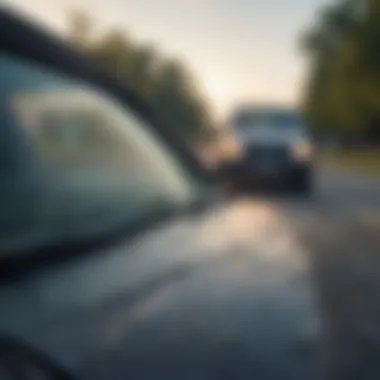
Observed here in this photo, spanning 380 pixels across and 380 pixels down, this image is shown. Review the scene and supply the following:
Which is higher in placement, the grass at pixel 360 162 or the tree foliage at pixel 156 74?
the tree foliage at pixel 156 74

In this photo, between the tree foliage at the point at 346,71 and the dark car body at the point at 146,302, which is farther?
the tree foliage at the point at 346,71

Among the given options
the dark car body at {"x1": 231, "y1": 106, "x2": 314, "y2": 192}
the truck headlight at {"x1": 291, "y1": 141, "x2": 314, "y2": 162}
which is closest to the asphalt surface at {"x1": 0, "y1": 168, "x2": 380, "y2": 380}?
the dark car body at {"x1": 231, "y1": 106, "x2": 314, "y2": 192}

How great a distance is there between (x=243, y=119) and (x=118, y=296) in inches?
676

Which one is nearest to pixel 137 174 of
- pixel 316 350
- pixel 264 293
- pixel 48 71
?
pixel 48 71

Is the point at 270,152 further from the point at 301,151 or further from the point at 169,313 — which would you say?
the point at 169,313

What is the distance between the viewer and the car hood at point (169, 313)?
1300 mm

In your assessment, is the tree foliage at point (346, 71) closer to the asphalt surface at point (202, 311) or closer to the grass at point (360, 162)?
the grass at point (360, 162)

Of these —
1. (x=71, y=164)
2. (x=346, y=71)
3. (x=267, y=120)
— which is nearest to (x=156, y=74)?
(x=346, y=71)

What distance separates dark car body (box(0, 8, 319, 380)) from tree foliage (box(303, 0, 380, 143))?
52.8m

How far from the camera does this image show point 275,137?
16.5m

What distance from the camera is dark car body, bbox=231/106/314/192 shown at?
14.0 meters

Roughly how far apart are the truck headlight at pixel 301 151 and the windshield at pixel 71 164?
37.9 ft

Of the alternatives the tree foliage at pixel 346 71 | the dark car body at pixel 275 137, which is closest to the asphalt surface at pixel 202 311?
the dark car body at pixel 275 137

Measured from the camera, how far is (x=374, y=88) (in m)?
56.8
